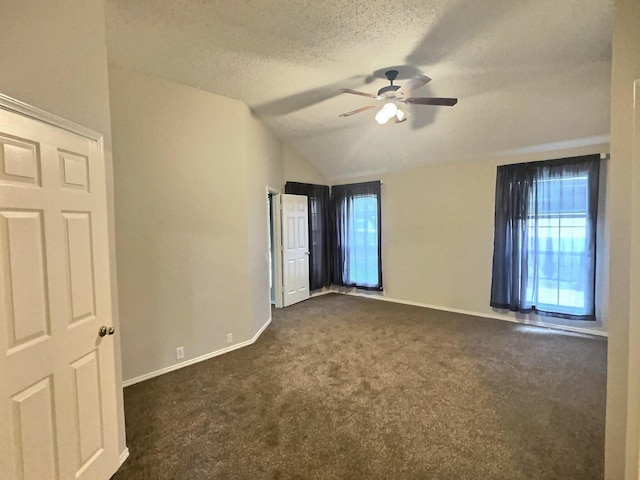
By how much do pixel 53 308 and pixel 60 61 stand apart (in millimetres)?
1210

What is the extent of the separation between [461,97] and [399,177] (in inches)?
84.7

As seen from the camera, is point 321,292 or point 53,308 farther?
point 321,292

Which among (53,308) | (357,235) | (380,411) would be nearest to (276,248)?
(357,235)

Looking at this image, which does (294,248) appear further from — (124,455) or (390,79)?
(124,455)

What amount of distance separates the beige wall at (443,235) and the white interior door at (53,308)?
472cm

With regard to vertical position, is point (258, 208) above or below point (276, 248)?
above

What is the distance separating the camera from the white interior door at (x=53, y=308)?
1241mm

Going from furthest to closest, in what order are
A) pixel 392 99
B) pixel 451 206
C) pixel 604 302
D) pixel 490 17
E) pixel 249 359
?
pixel 451 206, pixel 604 302, pixel 249 359, pixel 392 99, pixel 490 17

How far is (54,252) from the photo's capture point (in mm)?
1432

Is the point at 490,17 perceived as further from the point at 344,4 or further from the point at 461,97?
the point at 461,97

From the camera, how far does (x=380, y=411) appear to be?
242 centimetres

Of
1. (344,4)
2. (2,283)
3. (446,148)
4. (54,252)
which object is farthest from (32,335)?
(446,148)

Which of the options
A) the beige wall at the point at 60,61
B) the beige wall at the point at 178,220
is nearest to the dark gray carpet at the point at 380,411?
the beige wall at the point at 178,220

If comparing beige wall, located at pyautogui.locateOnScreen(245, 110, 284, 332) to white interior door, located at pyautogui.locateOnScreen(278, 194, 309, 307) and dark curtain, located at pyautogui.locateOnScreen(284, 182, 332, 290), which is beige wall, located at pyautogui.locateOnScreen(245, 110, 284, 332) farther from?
dark curtain, located at pyautogui.locateOnScreen(284, 182, 332, 290)
